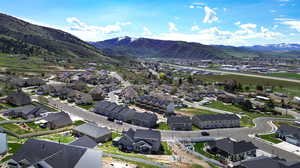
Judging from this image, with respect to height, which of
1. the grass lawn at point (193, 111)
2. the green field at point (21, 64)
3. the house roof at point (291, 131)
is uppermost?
the green field at point (21, 64)

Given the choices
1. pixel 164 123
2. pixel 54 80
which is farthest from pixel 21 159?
pixel 54 80

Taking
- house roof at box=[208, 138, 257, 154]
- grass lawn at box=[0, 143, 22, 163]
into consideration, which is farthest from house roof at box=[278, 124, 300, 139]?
grass lawn at box=[0, 143, 22, 163]

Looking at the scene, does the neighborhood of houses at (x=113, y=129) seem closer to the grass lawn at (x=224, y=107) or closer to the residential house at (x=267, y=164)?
the residential house at (x=267, y=164)

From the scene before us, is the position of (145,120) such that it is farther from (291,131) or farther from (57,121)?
(291,131)

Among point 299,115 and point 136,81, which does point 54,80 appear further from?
point 299,115

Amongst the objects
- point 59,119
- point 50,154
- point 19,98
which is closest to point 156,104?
point 59,119

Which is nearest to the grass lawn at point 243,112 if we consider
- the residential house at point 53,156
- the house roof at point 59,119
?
the house roof at point 59,119
